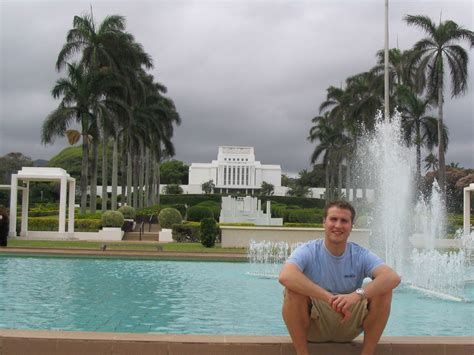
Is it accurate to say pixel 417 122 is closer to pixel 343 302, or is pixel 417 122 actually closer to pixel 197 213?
pixel 197 213

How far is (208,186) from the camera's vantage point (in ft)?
332

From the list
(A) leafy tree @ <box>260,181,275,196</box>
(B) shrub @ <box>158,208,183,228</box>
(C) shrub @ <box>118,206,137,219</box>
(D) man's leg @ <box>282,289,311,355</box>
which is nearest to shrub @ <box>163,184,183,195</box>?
(A) leafy tree @ <box>260,181,275,196</box>

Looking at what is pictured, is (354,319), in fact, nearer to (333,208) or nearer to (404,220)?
(333,208)

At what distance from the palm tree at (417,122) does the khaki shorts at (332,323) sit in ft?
120

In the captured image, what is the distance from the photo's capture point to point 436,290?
1100cm

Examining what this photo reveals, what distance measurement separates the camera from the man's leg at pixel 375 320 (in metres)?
4.09

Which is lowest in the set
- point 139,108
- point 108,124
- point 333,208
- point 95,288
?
point 95,288

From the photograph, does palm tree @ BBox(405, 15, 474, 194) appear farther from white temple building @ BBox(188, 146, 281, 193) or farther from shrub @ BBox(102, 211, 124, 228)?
white temple building @ BBox(188, 146, 281, 193)

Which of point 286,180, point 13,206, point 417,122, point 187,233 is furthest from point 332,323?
point 286,180

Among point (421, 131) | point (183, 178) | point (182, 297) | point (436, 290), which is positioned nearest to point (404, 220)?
point (436, 290)

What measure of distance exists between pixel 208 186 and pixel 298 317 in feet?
319

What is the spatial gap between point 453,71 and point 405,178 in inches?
800

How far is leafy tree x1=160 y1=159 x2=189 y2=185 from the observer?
10625 centimetres

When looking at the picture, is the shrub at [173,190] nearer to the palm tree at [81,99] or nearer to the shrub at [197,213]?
the shrub at [197,213]
